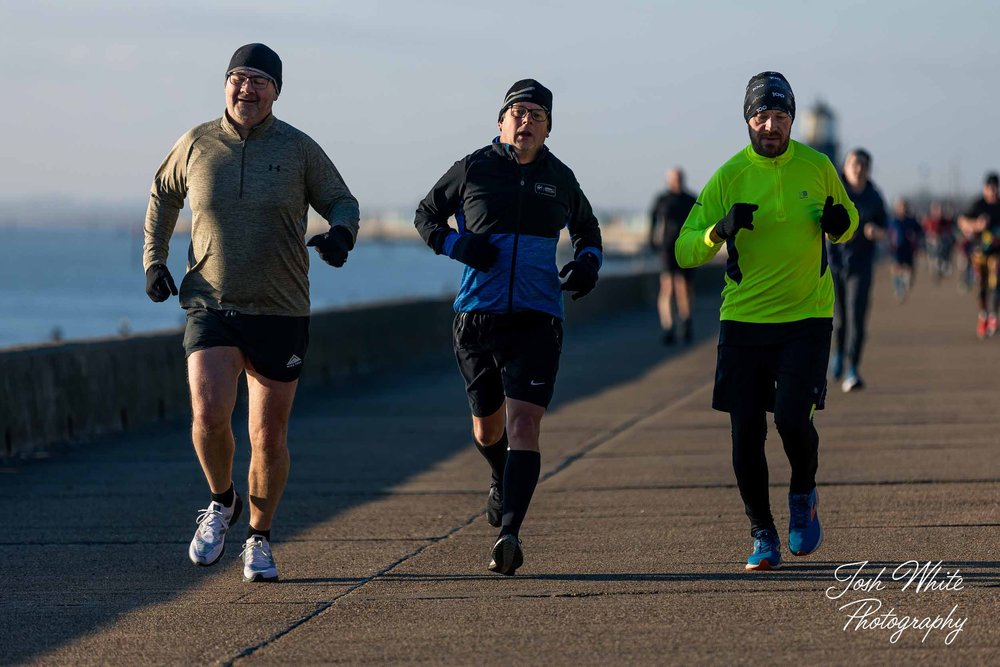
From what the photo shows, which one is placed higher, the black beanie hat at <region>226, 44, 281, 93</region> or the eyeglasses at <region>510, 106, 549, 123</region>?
the black beanie hat at <region>226, 44, 281, 93</region>

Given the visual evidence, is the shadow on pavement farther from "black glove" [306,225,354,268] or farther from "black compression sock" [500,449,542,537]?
"black glove" [306,225,354,268]

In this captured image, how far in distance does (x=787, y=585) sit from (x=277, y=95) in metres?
2.68

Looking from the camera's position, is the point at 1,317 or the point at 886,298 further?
the point at 1,317

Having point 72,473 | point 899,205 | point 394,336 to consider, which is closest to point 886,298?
point 899,205

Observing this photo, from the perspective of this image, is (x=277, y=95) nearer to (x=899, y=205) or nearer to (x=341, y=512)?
(x=341, y=512)

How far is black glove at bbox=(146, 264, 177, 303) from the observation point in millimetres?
6945

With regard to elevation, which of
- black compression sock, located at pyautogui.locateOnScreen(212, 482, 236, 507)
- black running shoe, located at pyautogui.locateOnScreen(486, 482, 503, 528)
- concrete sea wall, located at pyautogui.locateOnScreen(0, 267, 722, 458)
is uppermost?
black compression sock, located at pyautogui.locateOnScreen(212, 482, 236, 507)

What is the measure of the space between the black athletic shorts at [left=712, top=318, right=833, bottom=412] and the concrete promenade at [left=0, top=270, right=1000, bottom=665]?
25.6 inches

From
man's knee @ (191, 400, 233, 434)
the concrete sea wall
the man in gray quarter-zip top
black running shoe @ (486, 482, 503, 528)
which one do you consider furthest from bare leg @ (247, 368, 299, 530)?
the concrete sea wall

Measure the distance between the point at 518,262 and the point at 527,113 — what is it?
59cm

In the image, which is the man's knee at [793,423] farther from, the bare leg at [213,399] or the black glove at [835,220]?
the bare leg at [213,399]

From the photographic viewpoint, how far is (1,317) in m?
80.6

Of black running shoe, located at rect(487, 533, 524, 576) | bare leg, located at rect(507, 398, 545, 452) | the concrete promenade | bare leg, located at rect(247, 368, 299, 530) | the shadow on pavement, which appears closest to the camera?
the concrete promenade

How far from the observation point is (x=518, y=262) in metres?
7.16
